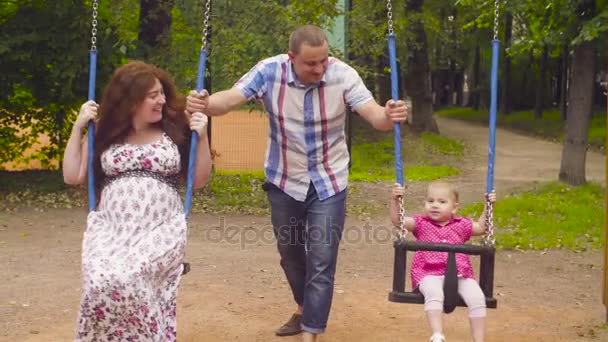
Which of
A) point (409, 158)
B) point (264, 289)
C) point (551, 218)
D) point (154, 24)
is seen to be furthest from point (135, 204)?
point (409, 158)

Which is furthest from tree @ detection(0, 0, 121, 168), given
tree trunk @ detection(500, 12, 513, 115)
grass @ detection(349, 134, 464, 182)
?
tree trunk @ detection(500, 12, 513, 115)

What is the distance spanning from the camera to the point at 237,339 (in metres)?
5.76

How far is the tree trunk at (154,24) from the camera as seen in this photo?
500 inches

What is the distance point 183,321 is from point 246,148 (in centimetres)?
1496

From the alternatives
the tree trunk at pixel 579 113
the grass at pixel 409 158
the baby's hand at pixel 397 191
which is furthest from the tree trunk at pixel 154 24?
the baby's hand at pixel 397 191

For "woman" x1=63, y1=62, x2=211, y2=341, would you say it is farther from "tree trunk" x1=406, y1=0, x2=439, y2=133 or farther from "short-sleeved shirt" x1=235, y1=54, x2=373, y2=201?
"tree trunk" x1=406, y1=0, x2=439, y2=133

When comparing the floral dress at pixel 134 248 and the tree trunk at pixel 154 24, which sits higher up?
the tree trunk at pixel 154 24

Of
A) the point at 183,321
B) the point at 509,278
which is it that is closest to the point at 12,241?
the point at 183,321

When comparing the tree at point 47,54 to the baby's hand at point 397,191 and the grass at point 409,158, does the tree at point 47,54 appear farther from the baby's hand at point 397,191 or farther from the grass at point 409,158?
the baby's hand at point 397,191

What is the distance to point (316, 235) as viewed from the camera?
5.01 m

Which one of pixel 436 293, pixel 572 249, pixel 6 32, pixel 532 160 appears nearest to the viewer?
pixel 436 293

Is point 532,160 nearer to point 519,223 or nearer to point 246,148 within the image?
point 246,148

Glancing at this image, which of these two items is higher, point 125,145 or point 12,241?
point 125,145

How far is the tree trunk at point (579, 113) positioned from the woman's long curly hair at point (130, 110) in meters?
9.86
